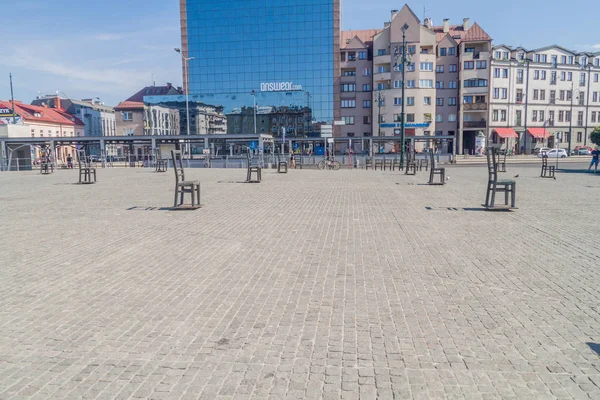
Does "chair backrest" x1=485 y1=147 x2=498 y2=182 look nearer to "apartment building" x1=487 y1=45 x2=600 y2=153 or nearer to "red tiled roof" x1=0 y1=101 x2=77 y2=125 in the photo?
"apartment building" x1=487 y1=45 x2=600 y2=153

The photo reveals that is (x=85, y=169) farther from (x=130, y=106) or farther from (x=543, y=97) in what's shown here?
(x=130, y=106)

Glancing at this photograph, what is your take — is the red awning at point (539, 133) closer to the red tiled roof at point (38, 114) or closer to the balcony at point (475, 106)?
the balcony at point (475, 106)

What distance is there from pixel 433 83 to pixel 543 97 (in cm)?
1787

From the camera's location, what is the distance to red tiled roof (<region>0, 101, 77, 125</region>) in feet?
233

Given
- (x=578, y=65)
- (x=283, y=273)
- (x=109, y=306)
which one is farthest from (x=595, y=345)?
(x=578, y=65)

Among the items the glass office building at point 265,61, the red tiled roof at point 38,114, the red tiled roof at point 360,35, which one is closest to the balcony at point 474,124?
the glass office building at point 265,61

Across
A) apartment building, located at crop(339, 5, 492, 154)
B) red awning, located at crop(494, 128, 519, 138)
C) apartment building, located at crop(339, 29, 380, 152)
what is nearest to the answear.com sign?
apartment building, located at crop(339, 29, 380, 152)

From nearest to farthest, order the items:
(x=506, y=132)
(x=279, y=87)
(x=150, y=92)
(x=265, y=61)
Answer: (x=506, y=132)
(x=279, y=87)
(x=265, y=61)
(x=150, y=92)

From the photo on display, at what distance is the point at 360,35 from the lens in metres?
86.6

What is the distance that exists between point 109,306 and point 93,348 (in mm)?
1115

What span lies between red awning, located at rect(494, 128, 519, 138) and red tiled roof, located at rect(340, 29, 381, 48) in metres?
27.1

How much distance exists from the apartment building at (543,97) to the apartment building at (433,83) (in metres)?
2.93

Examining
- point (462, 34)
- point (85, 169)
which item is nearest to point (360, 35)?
point (462, 34)

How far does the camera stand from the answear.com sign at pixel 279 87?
8262 cm
